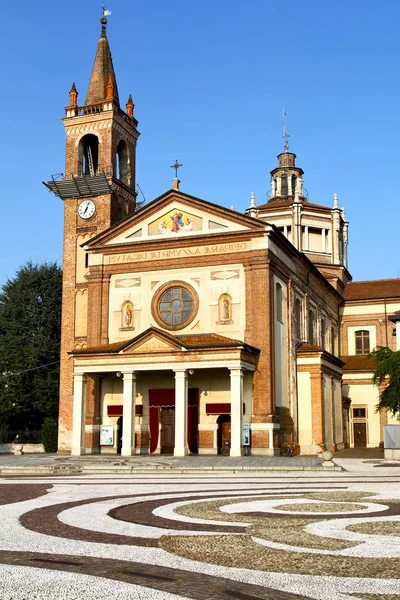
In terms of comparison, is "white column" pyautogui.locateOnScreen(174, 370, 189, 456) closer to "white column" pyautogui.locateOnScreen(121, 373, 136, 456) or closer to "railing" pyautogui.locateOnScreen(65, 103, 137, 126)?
"white column" pyautogui.locateOnScreen(121, 373, 136, 456)

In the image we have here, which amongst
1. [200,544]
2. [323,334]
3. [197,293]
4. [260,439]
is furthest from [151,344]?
[200,544]

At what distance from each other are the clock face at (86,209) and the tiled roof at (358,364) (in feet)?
72.9

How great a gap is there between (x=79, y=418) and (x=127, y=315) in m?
6.75

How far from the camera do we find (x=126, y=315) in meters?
40.3

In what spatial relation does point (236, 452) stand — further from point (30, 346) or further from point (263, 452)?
point (30, 346)

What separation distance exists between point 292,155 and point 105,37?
77.5 feet

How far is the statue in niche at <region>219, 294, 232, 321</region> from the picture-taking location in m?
37.7

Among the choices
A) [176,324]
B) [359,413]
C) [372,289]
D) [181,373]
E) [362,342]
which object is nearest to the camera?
[181,373]

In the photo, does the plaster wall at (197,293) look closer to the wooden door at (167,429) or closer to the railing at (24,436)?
the wooden door at (167,429)

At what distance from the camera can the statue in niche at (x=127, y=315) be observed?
40.2m

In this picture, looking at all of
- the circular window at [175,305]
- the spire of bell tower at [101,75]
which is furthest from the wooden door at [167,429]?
the spire of bell tower at [101,75]

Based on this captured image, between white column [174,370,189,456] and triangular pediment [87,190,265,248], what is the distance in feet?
28.3

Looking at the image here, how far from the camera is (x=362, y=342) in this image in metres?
59.0

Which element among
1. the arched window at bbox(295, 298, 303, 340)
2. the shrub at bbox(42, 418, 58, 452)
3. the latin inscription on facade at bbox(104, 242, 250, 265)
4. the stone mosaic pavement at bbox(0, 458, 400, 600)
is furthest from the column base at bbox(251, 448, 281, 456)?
the shrub at bbox(42, 418, 58, 452)
